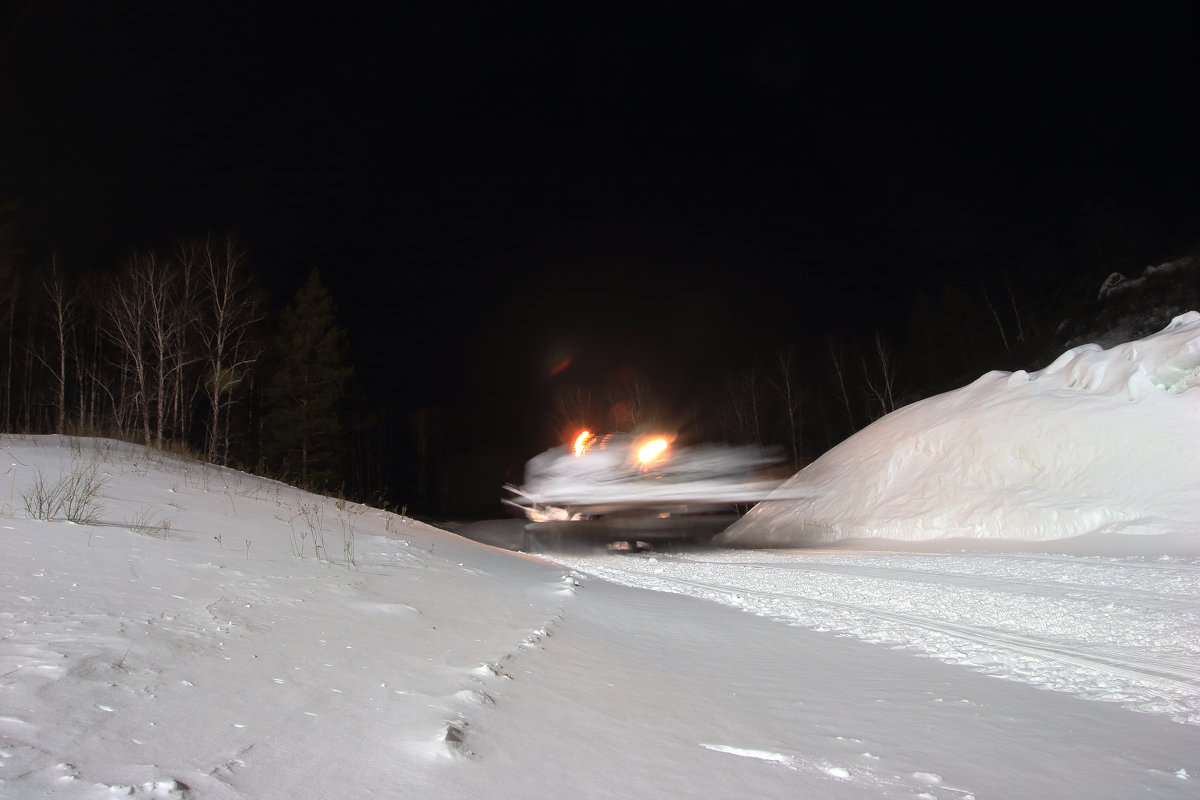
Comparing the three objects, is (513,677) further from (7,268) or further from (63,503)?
(7,268)

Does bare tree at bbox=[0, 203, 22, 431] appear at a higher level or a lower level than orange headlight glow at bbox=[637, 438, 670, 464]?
higher

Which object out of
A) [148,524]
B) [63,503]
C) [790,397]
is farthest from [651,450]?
[790,397]

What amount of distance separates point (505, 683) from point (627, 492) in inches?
597

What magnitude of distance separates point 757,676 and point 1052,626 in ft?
12.2

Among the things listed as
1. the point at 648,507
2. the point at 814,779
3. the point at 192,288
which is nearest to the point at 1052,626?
the point at 814,779

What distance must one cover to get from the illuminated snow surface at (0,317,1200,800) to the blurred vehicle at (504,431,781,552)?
9.61 metres

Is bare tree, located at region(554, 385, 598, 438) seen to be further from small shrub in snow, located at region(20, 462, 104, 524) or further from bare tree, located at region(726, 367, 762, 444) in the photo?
small shrub in snow, located at region(20, 462, 104, 524)

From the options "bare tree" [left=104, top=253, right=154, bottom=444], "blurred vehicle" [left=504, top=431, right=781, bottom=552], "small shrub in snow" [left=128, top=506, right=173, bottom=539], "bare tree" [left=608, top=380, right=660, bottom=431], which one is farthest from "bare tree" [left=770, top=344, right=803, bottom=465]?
"small shrub in snow" [left=128, top=506, right=173, bottom=539]

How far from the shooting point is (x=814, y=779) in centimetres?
243

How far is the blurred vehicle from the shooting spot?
698 inches

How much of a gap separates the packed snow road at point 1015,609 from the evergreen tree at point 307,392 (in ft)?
76.9

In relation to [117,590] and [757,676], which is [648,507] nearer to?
[757,676]

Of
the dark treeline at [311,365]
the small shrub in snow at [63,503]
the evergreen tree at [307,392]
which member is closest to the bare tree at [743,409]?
the dark treeline at [311,365]

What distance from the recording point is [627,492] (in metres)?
18.3
